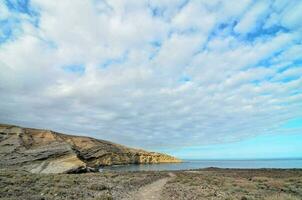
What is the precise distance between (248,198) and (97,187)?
418 inches

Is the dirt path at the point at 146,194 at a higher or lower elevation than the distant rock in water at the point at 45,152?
lower

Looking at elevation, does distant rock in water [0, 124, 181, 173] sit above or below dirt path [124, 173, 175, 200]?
above

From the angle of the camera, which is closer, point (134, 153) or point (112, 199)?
point (112, 199)

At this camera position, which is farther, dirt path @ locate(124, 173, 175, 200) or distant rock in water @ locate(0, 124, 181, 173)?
distant rock in water @ locate(0, 124, 181, 173)

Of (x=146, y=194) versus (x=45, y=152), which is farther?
(x=45, y=152)

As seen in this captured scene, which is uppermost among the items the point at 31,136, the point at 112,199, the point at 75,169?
the point at 31,136

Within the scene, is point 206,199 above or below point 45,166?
below

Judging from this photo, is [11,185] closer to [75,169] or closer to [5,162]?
[75,169]

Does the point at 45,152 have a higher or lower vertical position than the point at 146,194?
higher

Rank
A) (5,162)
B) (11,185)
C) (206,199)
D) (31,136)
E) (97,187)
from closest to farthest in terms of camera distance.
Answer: (206,199) → (11,185) → (97,187) → (5,162) → (31,136)

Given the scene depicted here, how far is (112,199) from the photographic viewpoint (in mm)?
15578

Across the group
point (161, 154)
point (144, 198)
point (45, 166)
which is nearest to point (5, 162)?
point (45, 166)

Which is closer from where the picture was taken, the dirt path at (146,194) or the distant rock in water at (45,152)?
the dirt path at (146,194)

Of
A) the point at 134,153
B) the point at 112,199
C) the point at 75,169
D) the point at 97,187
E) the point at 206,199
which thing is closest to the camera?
the point at 112,199
